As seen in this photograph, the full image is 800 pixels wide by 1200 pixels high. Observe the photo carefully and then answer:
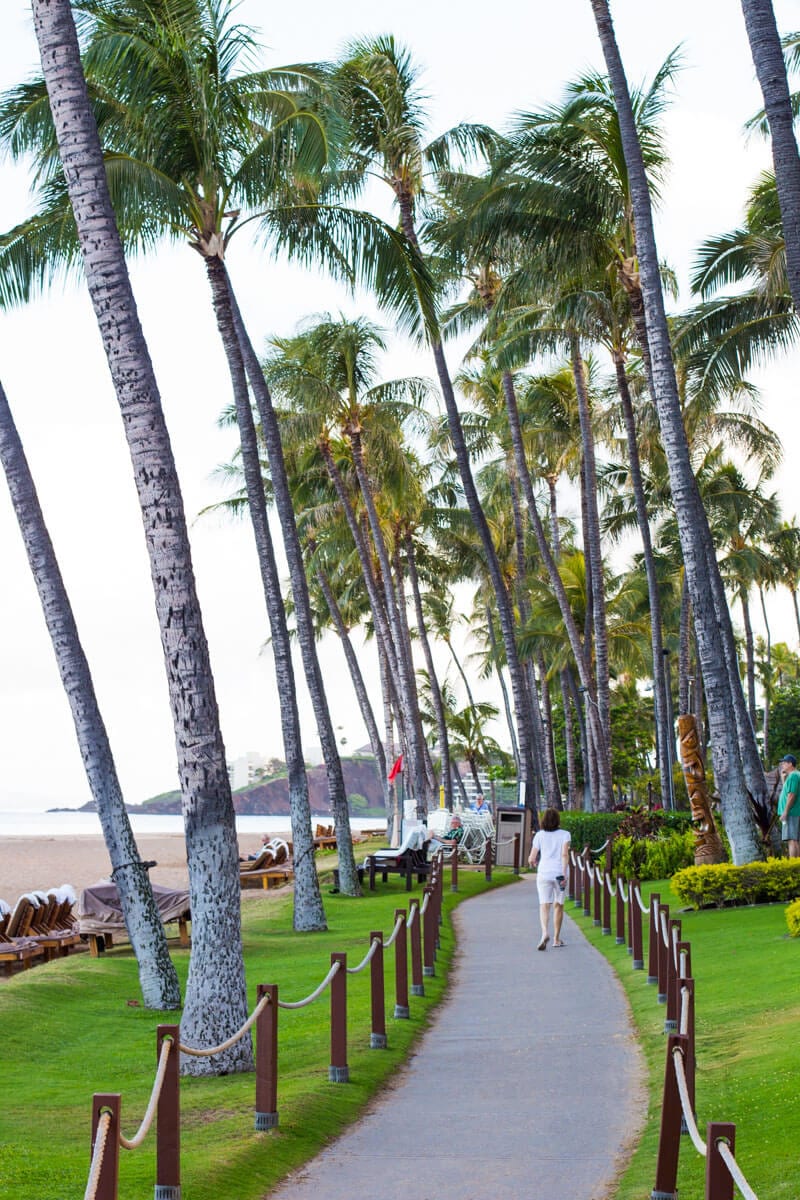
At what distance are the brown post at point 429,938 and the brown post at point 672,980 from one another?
4.43 metres

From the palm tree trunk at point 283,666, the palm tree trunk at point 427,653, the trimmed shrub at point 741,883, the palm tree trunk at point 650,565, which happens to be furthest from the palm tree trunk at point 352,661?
the trimmed shrub at point 741,883

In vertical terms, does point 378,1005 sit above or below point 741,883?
below

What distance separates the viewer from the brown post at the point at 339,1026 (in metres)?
8.94

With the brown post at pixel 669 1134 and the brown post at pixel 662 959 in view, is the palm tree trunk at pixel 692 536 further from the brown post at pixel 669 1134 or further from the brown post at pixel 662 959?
the brown post at pixel 669 1134

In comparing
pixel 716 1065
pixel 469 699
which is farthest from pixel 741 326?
pixel 469 699

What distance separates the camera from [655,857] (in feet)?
81.0

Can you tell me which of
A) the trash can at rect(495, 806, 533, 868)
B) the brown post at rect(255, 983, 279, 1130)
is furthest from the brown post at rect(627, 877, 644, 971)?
the trash can at rect(495, 806, 533, 868)

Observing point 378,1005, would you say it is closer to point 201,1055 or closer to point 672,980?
point 672,980

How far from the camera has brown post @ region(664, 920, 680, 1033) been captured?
9758mm

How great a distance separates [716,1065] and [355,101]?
2503cm

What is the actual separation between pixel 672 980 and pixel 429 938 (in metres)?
5.25

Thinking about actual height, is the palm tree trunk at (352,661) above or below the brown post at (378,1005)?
above

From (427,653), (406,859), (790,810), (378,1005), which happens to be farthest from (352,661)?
(378,1005)

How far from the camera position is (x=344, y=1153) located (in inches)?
291
